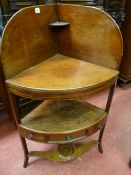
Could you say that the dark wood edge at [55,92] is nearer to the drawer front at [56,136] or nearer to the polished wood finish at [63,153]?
the drawer front at [56,136]

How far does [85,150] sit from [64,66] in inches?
27.3

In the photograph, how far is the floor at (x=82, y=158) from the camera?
1.26 metres

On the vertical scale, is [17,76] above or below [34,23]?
below

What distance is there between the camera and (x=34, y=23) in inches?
36.0

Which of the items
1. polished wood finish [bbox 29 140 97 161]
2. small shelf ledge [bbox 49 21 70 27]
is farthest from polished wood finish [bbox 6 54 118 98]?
polished wood finish [bbox 29 140 97 161]

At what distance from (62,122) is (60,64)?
1.17 feet

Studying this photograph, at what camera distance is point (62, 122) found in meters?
1.07

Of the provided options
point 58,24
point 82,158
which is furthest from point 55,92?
point 82,158

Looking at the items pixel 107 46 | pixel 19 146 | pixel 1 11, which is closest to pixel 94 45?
pixel 107 46

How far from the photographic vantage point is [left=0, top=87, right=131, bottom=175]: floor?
1.26m

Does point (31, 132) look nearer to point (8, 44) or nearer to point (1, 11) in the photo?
point (8, 44)

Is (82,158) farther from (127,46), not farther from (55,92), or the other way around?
(127,46)

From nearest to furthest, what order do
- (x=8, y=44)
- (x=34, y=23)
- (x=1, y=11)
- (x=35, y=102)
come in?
(x=8, y=44) < (x=34, y=23) < (x=1, y=11) < (x=35, y=102)

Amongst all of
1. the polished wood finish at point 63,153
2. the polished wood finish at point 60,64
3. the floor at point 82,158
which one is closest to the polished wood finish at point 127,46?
the floor at point 82,158
